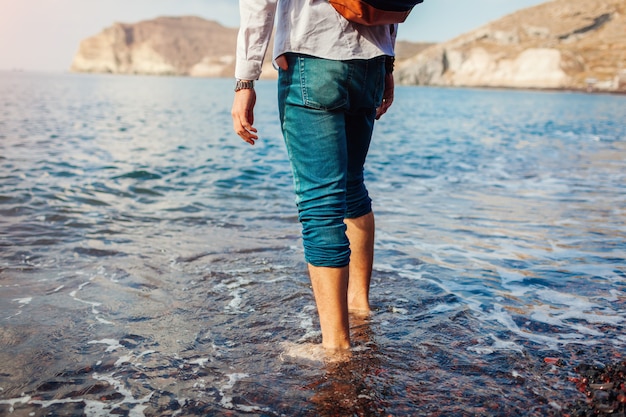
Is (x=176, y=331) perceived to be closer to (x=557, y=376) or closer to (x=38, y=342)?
(x=38, y=342)

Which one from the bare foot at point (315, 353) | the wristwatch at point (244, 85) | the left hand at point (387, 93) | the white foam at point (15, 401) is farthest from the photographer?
the left hand at point (387, 93)

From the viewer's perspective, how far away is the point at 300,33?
7.43ft

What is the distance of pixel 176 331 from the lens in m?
2.96

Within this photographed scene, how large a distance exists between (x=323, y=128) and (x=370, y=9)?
0.54 meters

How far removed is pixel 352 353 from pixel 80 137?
15.2 m

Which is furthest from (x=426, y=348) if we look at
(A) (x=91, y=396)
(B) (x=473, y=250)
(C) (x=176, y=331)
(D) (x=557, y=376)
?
(B) (x=473, y=250)

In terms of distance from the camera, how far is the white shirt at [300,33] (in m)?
2.26

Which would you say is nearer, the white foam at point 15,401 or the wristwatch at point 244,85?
the white foam at point 15,401

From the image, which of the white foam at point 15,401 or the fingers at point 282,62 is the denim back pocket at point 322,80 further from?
the white foam at point 15,401

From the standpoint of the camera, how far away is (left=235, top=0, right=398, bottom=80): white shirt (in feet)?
7.40

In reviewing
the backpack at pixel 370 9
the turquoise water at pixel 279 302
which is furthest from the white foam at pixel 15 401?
the backpack at pixel 370 9

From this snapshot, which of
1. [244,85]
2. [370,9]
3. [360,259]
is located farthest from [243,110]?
[360,259]

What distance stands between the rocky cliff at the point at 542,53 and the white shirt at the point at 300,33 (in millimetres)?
94443

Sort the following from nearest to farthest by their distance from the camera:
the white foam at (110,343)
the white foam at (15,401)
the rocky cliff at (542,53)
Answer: the white foam at (15,401) < the white foam at (110,343) < the rocky cliff at (542,53)
